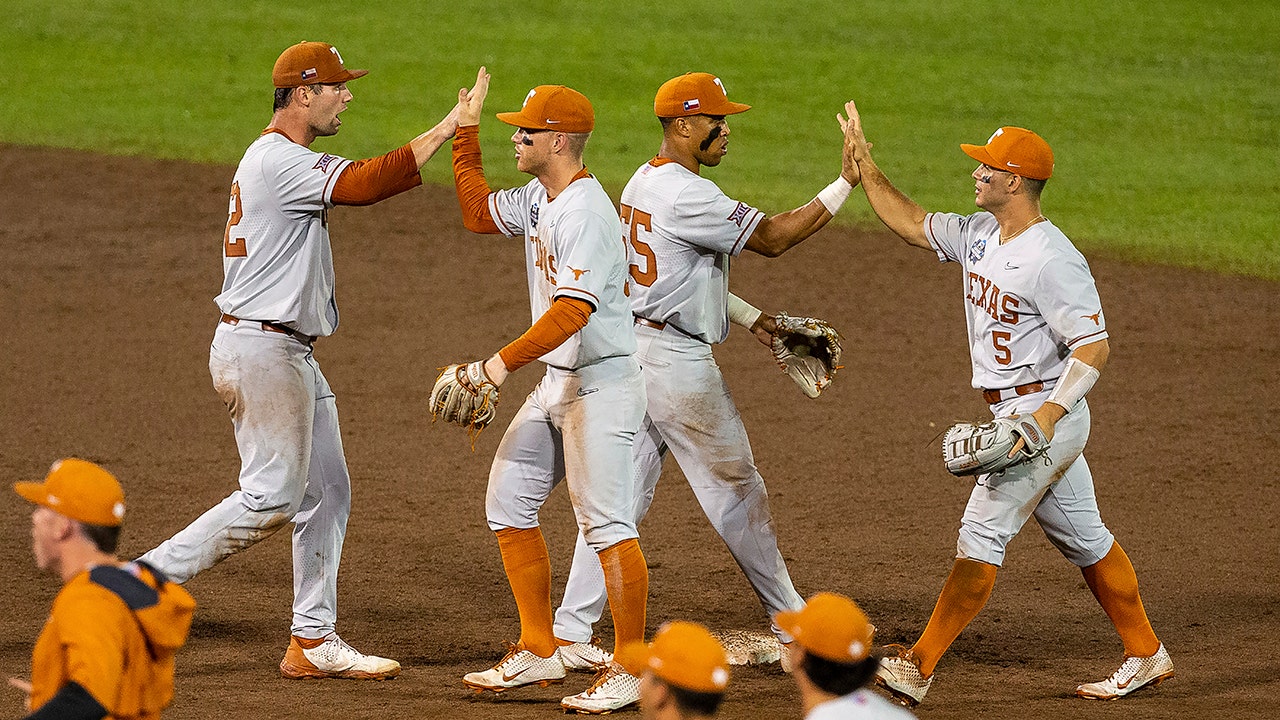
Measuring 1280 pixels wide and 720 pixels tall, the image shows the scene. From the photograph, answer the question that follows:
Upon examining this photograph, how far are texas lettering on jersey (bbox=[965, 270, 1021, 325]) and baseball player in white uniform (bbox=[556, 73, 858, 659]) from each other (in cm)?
61

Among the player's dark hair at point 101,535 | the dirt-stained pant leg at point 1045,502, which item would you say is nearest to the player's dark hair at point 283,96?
the player's dark hair at point 101,535

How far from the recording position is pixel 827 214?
5855 mm

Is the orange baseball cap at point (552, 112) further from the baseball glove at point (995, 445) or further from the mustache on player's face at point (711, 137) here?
the baseball glove at point (995, 445)

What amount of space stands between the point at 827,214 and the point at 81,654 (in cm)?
337

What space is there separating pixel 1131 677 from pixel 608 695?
2.00 metres

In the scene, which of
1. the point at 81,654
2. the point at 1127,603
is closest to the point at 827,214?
the point at 1127,603

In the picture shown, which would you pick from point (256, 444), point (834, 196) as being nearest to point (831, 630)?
point (834, 196)

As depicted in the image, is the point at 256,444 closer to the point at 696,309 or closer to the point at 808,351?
the point at 696,309

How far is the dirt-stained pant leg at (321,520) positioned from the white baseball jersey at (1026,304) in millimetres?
2476

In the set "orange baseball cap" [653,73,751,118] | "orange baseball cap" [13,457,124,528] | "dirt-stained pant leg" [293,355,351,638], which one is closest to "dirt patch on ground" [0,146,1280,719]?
"dirt-stained pant leg" [293,355,351,638]

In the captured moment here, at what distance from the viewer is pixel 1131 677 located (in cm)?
583

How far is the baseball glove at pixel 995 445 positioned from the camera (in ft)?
18.0

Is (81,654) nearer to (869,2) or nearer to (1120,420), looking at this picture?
(1120,420)

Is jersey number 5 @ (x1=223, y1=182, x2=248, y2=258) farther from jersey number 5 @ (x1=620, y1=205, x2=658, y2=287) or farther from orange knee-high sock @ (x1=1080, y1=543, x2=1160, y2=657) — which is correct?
orange knee-high sock @ (x1=1080, y1=543, x2=1160, y2=657)
